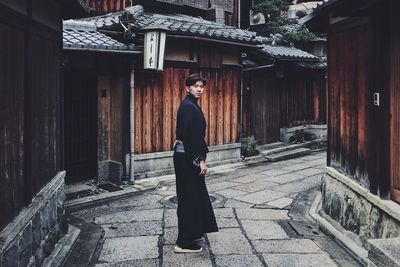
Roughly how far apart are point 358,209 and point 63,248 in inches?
178

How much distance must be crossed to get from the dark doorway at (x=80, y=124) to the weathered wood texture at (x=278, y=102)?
6.45 metres

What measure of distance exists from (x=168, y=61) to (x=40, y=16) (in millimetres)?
5765

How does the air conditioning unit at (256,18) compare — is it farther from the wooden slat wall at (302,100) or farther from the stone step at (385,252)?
the stone step at (385,252)

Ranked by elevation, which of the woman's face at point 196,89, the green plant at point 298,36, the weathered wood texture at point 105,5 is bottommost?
the woman's face at point 196,89

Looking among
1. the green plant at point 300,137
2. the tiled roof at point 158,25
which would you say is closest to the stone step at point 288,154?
the green plant at point 300,137

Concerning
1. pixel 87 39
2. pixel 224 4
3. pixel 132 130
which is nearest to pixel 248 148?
pixel 132 130

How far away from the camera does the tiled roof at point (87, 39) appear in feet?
29.3

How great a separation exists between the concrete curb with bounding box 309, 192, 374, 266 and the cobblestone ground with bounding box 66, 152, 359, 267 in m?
0.11

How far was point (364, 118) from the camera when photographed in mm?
6246

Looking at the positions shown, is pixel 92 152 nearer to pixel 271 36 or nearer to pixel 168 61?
pixel 168 61

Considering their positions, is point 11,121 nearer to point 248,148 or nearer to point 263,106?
point 248,148

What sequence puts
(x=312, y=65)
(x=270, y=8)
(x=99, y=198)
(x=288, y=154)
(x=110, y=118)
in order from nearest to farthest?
1. (x=99, y=198)
2. (x=110, y=118)
3. (x=288, y=154)
4. (x=312, y=65)
5. (x=270, y=8)

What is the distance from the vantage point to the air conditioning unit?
18531 millimetres

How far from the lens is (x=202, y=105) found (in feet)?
40.7
